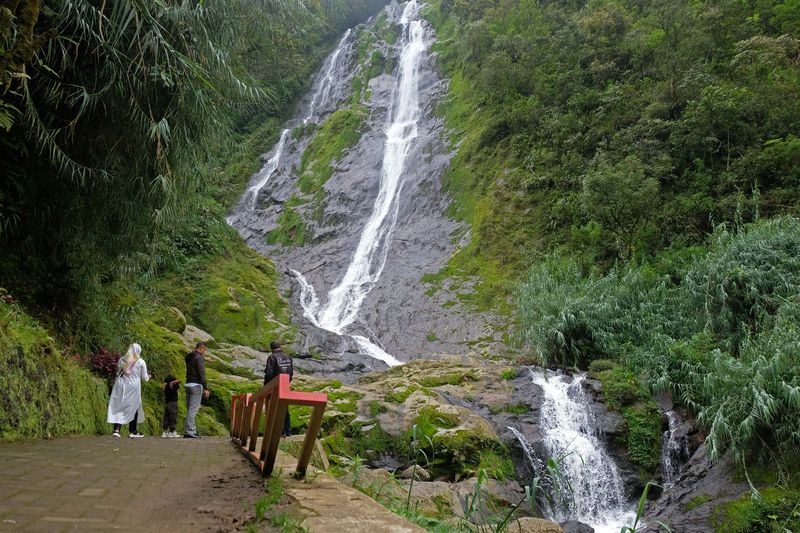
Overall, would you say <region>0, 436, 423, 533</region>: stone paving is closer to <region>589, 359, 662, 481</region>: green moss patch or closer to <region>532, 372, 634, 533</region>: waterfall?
<region>532, 372, 634, 533</region>: waterfall

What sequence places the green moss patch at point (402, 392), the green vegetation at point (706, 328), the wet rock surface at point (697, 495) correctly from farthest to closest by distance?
the green moss patch at point (402, 392) → the green vegetation at point (706, 328) → the wet rock surface at point (697, 495)

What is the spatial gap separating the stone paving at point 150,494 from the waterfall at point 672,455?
7.71 m

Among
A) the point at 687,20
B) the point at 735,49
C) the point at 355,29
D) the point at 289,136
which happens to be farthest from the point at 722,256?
the point at 355,29

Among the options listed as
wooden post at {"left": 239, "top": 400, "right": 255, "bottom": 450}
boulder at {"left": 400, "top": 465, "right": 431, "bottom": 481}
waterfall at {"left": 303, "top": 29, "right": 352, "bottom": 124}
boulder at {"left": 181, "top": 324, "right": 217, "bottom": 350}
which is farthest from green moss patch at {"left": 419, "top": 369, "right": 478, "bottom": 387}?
waterfall at {"left": 303, "top": 29, "right": 352, "bottom": 124}

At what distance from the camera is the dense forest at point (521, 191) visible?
5.93 metres

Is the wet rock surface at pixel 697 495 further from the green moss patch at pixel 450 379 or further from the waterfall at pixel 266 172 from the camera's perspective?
the waterfall at pixel 266 172

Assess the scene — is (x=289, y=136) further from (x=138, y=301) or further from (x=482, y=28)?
(x=138, y=301)

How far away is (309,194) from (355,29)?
20.2 m

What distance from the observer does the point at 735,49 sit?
1716cm

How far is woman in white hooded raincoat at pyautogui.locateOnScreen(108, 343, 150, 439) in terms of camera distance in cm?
690

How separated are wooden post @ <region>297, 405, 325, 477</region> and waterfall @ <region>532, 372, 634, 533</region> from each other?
5.46 meters

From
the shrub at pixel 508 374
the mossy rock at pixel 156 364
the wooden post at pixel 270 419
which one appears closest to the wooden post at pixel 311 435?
the wooden post at pixel 270 419

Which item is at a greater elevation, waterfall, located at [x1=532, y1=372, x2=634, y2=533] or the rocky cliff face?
the rocky cliff face

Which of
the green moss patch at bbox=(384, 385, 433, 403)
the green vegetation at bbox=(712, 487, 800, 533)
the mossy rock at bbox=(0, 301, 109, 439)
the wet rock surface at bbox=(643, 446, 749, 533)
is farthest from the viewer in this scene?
the green moss patch at bbox=(384, 385, 433, 403)
